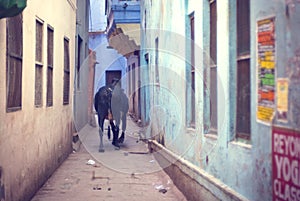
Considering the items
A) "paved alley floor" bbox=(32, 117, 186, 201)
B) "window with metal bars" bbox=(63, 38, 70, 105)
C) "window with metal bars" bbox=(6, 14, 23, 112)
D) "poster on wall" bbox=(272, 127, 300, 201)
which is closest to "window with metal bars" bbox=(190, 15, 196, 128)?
"paved alley floor" bbox=(32, 117, 186, 201)

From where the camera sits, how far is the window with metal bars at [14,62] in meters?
4.95

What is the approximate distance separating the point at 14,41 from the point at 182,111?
2717 mm

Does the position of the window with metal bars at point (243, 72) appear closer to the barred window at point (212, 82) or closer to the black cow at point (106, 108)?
the barred window at point (212, 82)

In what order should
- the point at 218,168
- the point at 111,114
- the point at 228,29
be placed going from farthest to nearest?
the point at 111,114 < the point at 218,168 < the point at 228,29

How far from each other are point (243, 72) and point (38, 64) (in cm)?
349

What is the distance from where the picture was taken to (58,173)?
27.3 ft

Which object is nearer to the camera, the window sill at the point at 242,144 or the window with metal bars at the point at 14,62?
the window sill at the point at 242,144

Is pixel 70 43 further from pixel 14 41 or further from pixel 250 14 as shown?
pixel 250 14

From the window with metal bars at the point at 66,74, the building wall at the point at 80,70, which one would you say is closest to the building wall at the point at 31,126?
the window with metal bars at the point at 66,74

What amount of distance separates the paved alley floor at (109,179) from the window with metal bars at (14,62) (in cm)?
173

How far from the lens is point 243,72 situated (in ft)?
13.7


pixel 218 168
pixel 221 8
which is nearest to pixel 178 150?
pixel 218 168

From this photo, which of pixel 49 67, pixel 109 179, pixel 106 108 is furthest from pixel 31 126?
pixel 106 108

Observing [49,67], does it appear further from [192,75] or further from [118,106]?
[118,106]
